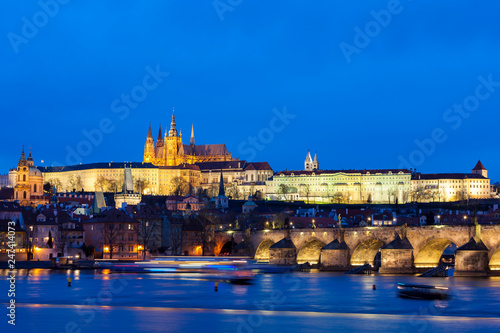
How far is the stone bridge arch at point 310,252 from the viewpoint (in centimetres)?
7175

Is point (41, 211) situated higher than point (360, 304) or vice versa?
point (41, 211)

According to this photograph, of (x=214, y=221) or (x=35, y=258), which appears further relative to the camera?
(x=214, y=221)

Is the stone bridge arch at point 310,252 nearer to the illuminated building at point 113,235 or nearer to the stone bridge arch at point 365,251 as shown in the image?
the stone bridge arch at point 365,251

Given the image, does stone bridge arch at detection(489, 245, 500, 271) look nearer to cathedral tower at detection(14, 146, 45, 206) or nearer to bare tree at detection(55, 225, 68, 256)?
bare tree at detection(55, 225, 68, 256)

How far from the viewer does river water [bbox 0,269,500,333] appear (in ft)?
106

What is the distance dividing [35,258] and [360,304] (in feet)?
134

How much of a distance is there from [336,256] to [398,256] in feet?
22.6

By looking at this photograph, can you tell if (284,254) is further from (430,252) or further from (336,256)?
(430,252)

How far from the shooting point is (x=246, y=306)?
39.8 metres

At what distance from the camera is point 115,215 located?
77.9 meters

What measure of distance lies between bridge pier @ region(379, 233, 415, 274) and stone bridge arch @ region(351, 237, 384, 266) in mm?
4155

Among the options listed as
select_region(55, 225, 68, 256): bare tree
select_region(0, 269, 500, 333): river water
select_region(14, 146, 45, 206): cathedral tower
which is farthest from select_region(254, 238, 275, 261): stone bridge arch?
select_region(14, 146, 45, 206): cathedral tower

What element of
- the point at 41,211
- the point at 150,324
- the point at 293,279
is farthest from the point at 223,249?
the point at 150,324

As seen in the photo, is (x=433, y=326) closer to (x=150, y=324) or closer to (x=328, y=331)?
(x=328, y=331)
